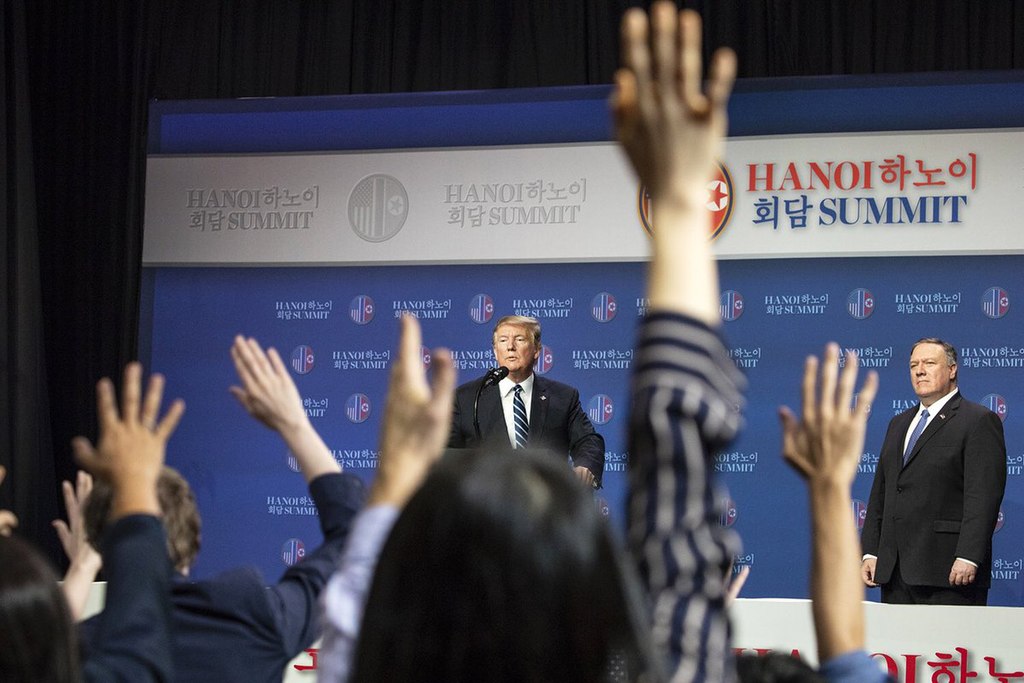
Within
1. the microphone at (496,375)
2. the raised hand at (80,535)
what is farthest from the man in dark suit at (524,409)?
the raised hand at (80,535)

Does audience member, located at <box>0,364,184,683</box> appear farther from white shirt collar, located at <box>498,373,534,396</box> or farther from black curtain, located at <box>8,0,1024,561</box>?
black curtain, located at <box>8,0,1024,561</box>

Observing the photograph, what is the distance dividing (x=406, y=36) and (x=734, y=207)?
1.94 meters

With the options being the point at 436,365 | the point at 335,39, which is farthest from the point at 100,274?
the point at 436,365

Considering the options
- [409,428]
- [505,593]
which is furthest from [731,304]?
[505,593]

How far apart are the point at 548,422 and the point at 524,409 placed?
120mm

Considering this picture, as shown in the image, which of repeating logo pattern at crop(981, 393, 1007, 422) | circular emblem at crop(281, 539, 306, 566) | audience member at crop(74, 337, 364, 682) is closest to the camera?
audience member at crop(74, 337, 364, 682)

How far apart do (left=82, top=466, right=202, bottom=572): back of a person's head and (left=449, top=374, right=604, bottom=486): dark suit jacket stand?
3623mm

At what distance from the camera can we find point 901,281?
19.1ft

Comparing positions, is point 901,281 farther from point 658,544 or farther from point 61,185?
point 658,544

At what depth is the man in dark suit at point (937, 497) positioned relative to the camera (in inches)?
196

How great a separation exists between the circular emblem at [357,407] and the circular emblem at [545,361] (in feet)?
2.89

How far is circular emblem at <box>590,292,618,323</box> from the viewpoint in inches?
242

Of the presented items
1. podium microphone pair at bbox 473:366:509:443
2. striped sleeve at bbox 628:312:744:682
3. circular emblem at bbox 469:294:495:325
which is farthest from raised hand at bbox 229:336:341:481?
circular emblem at bbox 469:294:495:325

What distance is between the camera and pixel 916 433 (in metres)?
5.18
